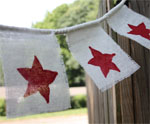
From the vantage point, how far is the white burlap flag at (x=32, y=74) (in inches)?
32.4

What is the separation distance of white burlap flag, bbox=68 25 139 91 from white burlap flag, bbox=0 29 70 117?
0.44 ft

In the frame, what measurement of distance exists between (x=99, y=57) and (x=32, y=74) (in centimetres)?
34

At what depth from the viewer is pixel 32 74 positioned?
0.87 metres

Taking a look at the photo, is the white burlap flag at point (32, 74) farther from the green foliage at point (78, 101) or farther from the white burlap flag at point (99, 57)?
the green foliage at point (78, 101)

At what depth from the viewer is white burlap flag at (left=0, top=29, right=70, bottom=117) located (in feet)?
2.70

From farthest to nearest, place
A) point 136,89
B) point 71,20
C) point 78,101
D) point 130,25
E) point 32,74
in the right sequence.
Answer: point 71,20 → point 78,101 → point 136,89 → point 130,25 → point 32,74

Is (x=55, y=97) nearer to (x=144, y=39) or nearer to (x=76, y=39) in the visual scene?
(x=76, y=39)

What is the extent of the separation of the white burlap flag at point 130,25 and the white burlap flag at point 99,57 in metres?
0.12

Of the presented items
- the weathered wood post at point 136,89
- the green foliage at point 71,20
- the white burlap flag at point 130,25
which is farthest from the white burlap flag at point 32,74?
the green foliage at point 71,20

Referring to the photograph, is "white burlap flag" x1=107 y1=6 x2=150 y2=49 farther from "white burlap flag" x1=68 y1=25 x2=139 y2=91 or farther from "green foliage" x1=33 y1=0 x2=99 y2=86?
"green foliage" x1=33 y1=0 x2=99 y2=86

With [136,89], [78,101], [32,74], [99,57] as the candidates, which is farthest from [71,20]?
[32,74]

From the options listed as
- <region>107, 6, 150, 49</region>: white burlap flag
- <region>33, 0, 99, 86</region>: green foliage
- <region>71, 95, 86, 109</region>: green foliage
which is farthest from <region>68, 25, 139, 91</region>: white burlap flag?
<region>71, 95, 86, 109</region>: green foliage

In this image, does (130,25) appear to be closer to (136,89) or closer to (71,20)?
(136,89)

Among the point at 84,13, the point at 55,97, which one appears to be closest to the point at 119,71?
the point at 55,97
